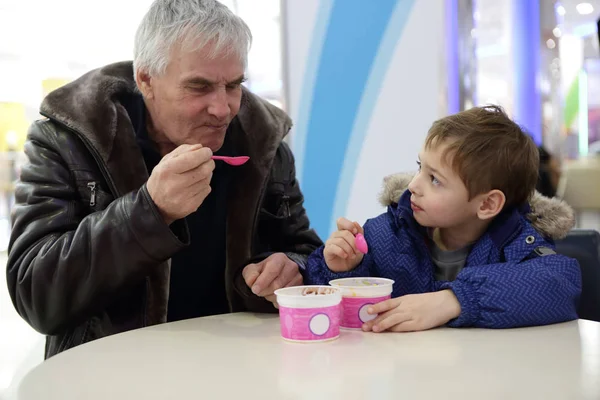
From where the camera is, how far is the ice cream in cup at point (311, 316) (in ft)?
3.92

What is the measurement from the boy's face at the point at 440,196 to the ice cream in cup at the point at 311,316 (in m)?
0.42

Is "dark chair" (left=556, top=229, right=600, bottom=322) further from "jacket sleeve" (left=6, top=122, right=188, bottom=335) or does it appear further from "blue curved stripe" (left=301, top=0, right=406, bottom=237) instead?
"blue curved stripe" (left=301, top=0, right=406, bottom=237)

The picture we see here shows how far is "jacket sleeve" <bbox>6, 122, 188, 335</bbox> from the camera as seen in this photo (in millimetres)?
1420

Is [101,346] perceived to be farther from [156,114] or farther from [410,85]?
[410,85]

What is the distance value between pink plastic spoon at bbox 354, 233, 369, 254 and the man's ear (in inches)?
29.5

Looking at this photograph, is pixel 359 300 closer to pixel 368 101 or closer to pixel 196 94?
pixel 196 94

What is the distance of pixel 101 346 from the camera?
1.24 metres

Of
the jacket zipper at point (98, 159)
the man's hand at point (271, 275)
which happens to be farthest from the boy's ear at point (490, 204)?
the jacket zipper at point (98, 159)

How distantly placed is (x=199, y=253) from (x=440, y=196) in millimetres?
738

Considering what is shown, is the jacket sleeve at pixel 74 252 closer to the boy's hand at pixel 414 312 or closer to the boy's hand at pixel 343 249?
the boy's hand at pixel 343 249

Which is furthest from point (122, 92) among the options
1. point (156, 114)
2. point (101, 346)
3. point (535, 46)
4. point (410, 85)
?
point (535, 46)

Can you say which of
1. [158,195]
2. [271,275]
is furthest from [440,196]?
[158,195]

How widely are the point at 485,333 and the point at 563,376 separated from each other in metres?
0.29

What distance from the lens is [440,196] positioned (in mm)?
1545
